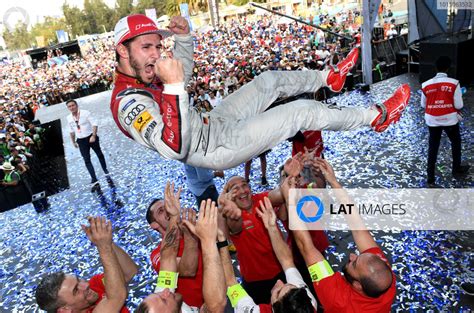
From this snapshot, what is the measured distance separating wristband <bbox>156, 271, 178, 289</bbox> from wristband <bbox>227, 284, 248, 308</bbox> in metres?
0.34

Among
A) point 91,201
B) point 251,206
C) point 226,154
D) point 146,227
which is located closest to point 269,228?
point 226,154

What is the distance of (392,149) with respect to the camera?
20.8 feet

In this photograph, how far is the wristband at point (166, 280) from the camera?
6.71ft

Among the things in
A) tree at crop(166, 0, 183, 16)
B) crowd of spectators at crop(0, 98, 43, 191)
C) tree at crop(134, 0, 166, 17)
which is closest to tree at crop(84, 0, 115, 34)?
tree at crop(134, 0, 166, 17)

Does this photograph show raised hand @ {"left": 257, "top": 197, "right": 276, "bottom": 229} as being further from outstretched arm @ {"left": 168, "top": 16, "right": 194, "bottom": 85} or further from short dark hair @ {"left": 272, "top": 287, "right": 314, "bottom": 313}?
outstretched arm @ {"left": 168, "top": 16, "right": 194, "bottom": 85}

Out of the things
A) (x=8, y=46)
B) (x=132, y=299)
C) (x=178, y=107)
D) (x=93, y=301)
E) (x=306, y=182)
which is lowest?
(x=132, y=299)

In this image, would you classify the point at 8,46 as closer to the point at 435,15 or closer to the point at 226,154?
the point at 435,15

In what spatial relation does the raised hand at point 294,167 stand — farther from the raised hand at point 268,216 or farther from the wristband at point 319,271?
the wristband at point 319,271

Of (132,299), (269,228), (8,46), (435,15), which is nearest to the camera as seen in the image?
(269,228)

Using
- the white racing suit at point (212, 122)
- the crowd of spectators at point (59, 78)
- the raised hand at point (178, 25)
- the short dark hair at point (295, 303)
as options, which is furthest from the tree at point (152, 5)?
the short dark hair at point (295, 303)

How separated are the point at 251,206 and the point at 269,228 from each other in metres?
0.76

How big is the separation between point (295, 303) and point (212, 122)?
129 centimetres

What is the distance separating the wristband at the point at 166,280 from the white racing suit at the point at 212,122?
0.71 metres

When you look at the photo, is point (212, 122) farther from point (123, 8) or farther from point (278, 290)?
point (123, 8)
